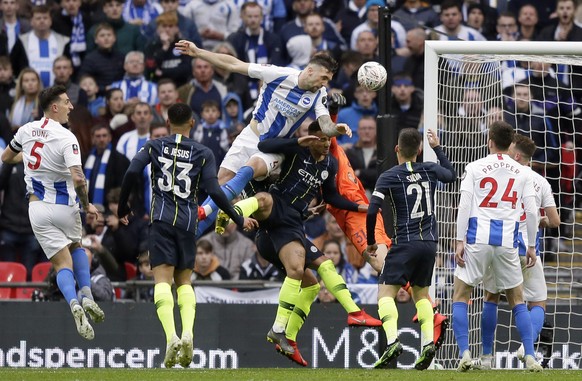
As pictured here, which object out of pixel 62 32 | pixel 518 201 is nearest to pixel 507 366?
pixel 518 201

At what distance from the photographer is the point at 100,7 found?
766 inches

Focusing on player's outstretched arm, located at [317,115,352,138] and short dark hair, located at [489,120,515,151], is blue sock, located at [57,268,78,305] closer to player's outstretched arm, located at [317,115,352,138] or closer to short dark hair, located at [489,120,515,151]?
player's outstretched arm, located at [317,115,352,138]

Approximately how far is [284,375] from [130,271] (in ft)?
21.9

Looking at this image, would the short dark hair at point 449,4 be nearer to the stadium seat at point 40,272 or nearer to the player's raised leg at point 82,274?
the stadium seat at point 40,272

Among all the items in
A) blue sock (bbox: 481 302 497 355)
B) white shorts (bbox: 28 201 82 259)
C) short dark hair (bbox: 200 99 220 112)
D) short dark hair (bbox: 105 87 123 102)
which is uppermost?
short dark hair (bbox: 105 87 123 102)

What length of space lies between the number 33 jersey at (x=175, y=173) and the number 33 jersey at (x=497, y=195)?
2.48 meters

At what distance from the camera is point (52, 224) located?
12320mm

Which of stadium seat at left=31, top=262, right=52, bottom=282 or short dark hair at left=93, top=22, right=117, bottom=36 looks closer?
stadium seat at left=31, top=262, right=52, bottom=282

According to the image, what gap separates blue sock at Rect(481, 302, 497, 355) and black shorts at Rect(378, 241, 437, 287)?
853mm

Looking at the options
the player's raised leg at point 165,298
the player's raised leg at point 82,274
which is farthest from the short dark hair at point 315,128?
the player's raised leg at point 82,274

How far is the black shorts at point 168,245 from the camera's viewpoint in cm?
1132

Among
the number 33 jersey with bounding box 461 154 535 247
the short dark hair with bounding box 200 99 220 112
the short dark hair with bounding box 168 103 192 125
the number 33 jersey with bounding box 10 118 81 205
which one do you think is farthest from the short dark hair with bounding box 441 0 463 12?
the short dark hair with bounding box 168 103 192 125

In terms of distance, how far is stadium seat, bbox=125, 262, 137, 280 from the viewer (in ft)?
56.2

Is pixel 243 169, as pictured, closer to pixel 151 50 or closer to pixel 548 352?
pixel 548 352
